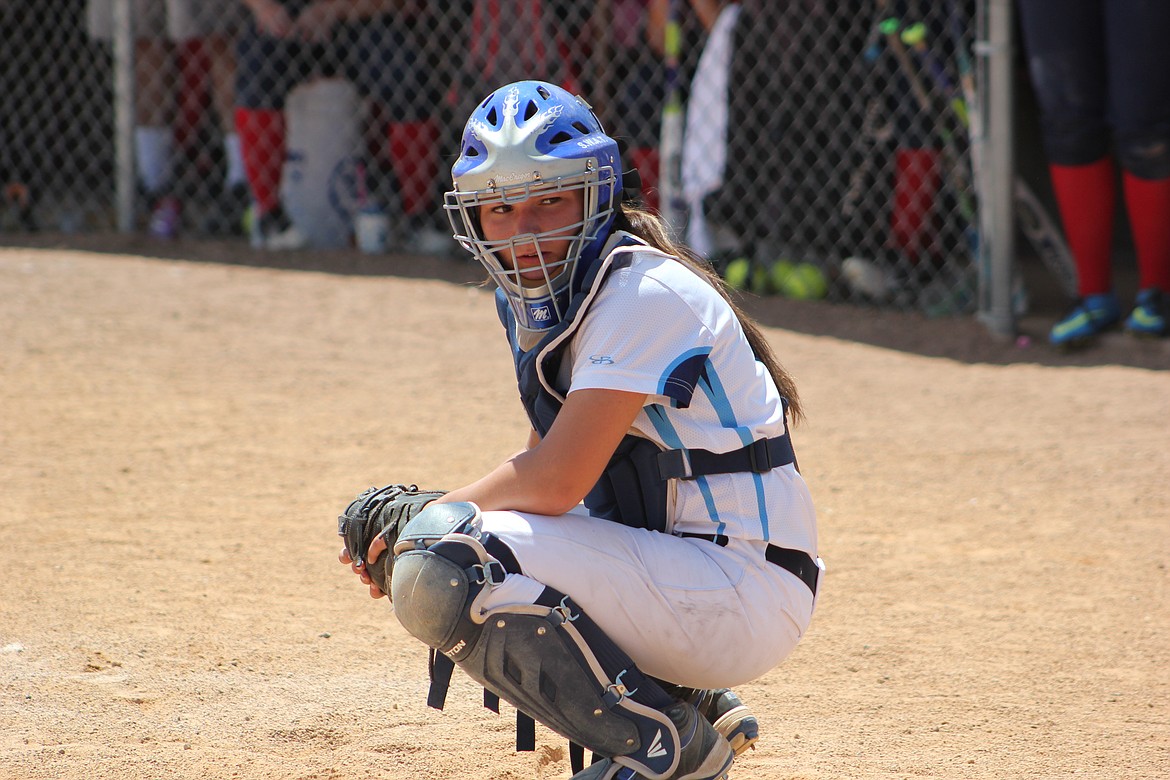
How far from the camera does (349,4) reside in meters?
7.73

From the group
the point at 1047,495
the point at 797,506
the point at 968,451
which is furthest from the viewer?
the point at 968,451

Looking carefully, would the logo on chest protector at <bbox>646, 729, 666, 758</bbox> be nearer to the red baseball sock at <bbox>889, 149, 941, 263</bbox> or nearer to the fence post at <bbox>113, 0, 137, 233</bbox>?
the red baseball sock at <bbox>889, 149, 941, 263</bbox>

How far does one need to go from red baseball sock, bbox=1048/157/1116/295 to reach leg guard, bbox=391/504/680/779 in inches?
186

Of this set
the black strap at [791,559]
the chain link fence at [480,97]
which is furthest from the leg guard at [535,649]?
the chain link fence at [480,97]

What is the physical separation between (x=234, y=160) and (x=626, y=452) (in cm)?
645

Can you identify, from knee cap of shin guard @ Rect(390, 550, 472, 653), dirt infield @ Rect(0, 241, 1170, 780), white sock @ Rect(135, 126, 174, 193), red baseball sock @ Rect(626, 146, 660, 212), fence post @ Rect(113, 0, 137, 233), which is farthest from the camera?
white sock @ Rect(135, 126, 174, 193)

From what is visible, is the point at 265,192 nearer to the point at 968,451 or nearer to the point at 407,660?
the point at 968,451

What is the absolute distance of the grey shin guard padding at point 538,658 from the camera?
2.14m

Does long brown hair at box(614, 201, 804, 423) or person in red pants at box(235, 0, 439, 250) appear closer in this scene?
long brown hair at box(614, 201, 804, 423)

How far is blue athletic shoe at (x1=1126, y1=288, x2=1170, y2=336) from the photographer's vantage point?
597 cm

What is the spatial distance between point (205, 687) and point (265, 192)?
556cm

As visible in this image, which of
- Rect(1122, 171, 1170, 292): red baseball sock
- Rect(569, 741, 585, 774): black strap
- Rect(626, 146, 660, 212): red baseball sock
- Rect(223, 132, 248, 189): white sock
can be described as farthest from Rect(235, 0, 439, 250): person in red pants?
Rect(569, 741, 585, 774): black strap

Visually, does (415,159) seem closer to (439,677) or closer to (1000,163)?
(1000,163)

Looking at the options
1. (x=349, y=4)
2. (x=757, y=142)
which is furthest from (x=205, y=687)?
(x=349, y=4)
